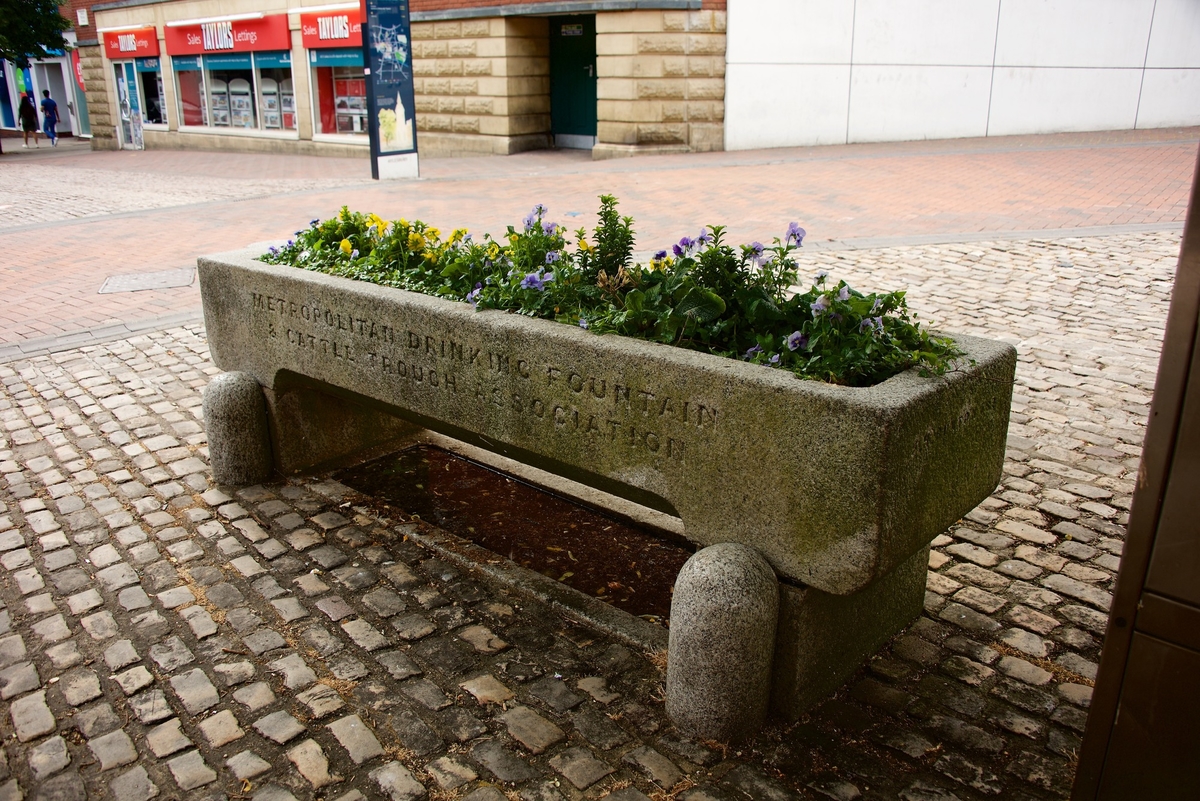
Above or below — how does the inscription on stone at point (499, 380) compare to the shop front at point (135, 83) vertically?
below

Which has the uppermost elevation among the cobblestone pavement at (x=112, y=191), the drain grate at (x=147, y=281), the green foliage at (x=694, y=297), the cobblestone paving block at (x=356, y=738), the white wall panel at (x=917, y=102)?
the white wall panel at (x=917, y=102)

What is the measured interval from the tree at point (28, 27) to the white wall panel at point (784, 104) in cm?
2034

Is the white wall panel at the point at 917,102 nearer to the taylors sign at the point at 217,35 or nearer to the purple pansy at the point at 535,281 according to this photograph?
the taylors sign at the point at 217,35

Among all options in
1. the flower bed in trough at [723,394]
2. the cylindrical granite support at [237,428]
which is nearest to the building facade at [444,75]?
the cylindrical granite support at [237,428]

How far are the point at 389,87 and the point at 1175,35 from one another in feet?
48.9

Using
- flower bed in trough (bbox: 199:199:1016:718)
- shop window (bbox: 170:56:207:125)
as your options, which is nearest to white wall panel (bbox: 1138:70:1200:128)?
flower bed in trough (bbox: 199:199:1016:718)

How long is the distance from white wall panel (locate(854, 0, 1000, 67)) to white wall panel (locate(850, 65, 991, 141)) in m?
0.19

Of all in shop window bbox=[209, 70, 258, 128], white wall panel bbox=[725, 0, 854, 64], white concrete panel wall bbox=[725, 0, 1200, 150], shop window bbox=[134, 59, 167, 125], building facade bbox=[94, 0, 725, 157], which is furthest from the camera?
shop window bbox=[134, 59, 167, 125]

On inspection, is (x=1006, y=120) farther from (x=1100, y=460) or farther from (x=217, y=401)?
(x=217, y=401)

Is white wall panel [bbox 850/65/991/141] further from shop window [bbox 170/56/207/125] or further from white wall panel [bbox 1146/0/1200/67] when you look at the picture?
shop window [bbox 170/56/207/125]

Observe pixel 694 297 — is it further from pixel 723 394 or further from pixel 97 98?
pixel 97 98

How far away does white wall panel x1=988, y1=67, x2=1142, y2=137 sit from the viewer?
61.1 ft

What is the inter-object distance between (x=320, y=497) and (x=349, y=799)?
2158 mm

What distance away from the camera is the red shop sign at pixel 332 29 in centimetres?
2025
